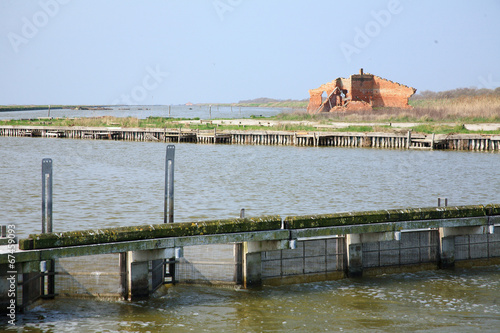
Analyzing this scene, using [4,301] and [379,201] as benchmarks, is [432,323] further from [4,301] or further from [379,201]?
[379,201]


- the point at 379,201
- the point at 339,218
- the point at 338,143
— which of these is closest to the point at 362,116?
the point at 338,143

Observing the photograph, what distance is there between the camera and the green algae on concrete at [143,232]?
35.9 ft

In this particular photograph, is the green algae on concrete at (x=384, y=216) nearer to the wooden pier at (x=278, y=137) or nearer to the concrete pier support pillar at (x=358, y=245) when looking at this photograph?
the concrete pier support pillar at (x=358, y=245)

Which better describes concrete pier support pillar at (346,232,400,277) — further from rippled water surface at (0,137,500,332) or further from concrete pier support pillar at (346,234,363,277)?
rippled water surface at (0,137,500,332)

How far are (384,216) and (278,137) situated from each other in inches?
2178

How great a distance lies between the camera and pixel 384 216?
44.7ft

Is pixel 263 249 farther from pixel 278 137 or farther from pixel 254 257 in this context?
pixel 278 137

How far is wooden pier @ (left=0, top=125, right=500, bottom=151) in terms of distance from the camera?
58406 mm

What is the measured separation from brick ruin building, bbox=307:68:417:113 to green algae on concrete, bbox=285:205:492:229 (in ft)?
226

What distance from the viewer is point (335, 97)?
286 feet

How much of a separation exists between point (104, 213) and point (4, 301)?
12142mm

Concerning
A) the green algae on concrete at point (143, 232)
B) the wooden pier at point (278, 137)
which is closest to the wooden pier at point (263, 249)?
the green algae on concrete at point (143, 232)

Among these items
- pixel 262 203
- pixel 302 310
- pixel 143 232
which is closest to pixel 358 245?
pixel 302 310

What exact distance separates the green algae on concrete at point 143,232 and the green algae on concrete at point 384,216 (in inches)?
24.3
